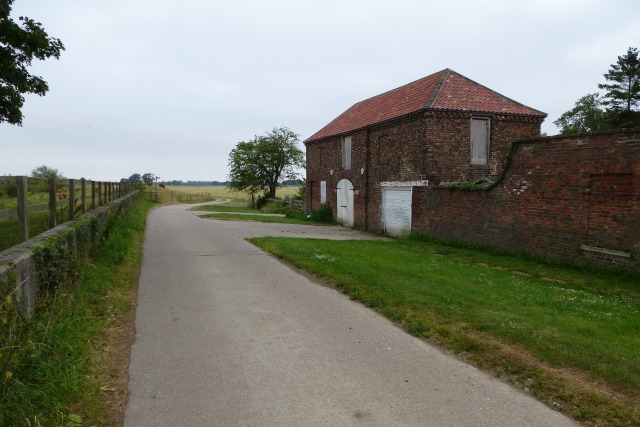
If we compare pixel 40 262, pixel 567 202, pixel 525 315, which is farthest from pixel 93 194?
pixel 567 202

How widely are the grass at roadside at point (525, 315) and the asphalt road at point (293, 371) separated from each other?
1.20 feet

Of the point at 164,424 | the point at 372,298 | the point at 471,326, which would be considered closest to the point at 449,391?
the point at 471,326

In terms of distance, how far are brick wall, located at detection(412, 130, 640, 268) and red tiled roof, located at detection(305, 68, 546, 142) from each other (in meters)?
4.48

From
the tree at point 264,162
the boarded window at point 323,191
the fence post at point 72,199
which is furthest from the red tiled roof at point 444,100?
the tree at point 264,162

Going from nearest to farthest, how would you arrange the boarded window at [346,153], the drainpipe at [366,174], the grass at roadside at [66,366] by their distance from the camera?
the grass at roadside at [66,366], the drainpipe at [366,174], the boarded window at [346,153]

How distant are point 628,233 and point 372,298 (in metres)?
6.51

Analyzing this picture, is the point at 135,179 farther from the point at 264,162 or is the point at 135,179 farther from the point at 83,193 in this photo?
the point at 83,193

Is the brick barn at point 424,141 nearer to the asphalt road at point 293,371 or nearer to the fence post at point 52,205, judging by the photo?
the asphalt road at point 293,371

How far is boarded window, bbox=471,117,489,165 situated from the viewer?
17.2m

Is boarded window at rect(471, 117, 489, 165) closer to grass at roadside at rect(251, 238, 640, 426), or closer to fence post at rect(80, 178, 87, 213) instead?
grass at roadside at rect(251, 238, 640, 426)

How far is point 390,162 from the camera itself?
62.5ft

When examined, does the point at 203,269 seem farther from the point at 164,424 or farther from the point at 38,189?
the point at 164,424

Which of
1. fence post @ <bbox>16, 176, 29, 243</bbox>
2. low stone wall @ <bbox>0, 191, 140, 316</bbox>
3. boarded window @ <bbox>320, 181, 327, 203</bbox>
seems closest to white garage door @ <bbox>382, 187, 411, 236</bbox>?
boarded window @ <bbox>320, 181, 327, 203</bbox>

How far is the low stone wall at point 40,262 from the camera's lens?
4047 millimetres
